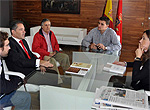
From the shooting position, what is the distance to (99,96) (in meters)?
1.50

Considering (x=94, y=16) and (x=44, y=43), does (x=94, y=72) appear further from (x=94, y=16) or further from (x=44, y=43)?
(x=94, y=16)

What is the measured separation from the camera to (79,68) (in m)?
2.29

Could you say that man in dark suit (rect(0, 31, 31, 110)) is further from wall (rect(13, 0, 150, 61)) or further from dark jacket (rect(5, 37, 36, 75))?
wall (rect(13, 0, 150, 61))

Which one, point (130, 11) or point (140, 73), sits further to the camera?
point (130, 11)

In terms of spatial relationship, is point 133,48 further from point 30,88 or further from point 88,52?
point 30,88

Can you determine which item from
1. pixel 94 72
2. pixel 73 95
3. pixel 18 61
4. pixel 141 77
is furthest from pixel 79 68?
pixel 18 61

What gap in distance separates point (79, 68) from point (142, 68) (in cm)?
74

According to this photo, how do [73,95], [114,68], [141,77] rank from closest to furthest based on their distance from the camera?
[73,95] → [141,77] → [114,68]

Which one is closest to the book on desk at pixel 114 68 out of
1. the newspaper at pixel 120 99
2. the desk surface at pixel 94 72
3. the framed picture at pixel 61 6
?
the desk surface at pixel 94 72

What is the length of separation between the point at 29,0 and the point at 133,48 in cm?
441

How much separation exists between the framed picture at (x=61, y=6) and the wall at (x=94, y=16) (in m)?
0.15

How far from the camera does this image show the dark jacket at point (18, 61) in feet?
7.98

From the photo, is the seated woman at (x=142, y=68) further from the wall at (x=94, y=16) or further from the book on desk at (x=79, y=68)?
the wall at (x=94, y=16)

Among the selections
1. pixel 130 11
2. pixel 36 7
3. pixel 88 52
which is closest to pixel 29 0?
pixel 36 7
